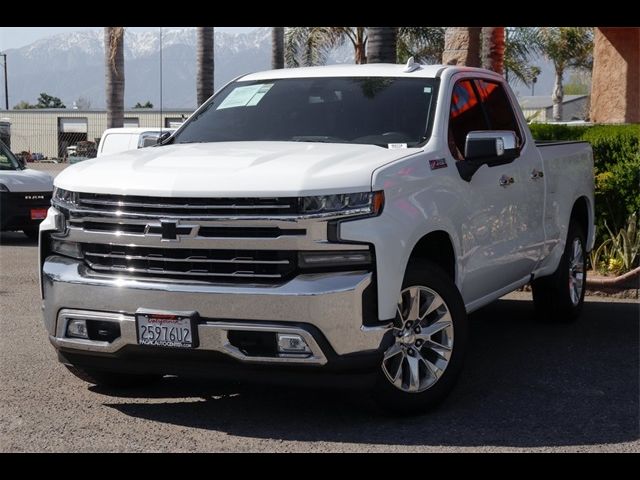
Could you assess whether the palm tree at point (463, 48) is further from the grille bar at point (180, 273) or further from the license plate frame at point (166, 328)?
the license plate frame at point (166, 328)

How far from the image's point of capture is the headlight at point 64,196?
587cm

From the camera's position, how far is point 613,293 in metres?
10.6

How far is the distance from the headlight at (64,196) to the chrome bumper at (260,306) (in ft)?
1.76

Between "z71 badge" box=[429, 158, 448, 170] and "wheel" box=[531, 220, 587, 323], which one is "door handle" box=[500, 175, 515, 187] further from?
"wheel" box=[531, 220, 587, 323]

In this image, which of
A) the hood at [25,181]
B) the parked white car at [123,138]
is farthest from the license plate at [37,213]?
the parked white car at [123,138]

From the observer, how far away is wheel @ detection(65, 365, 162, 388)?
637 centimetres

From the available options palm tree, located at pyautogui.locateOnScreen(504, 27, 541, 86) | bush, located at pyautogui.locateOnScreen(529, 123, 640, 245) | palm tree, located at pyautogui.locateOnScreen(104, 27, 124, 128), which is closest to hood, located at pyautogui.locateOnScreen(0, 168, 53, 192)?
bush, located at pyautogui.locateOnScreen(529, 123, 640, 245)

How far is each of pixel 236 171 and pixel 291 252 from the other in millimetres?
541

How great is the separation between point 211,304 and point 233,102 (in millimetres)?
2346

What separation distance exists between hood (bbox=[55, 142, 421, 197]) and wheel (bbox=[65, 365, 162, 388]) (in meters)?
1.14

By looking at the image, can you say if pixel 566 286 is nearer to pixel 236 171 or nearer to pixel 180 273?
pixel 236 171

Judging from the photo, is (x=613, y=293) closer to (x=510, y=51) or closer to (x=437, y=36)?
(x=437, y=36)

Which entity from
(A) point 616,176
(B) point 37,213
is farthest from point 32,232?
(A) point 616,176

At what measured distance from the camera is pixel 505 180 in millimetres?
7145
